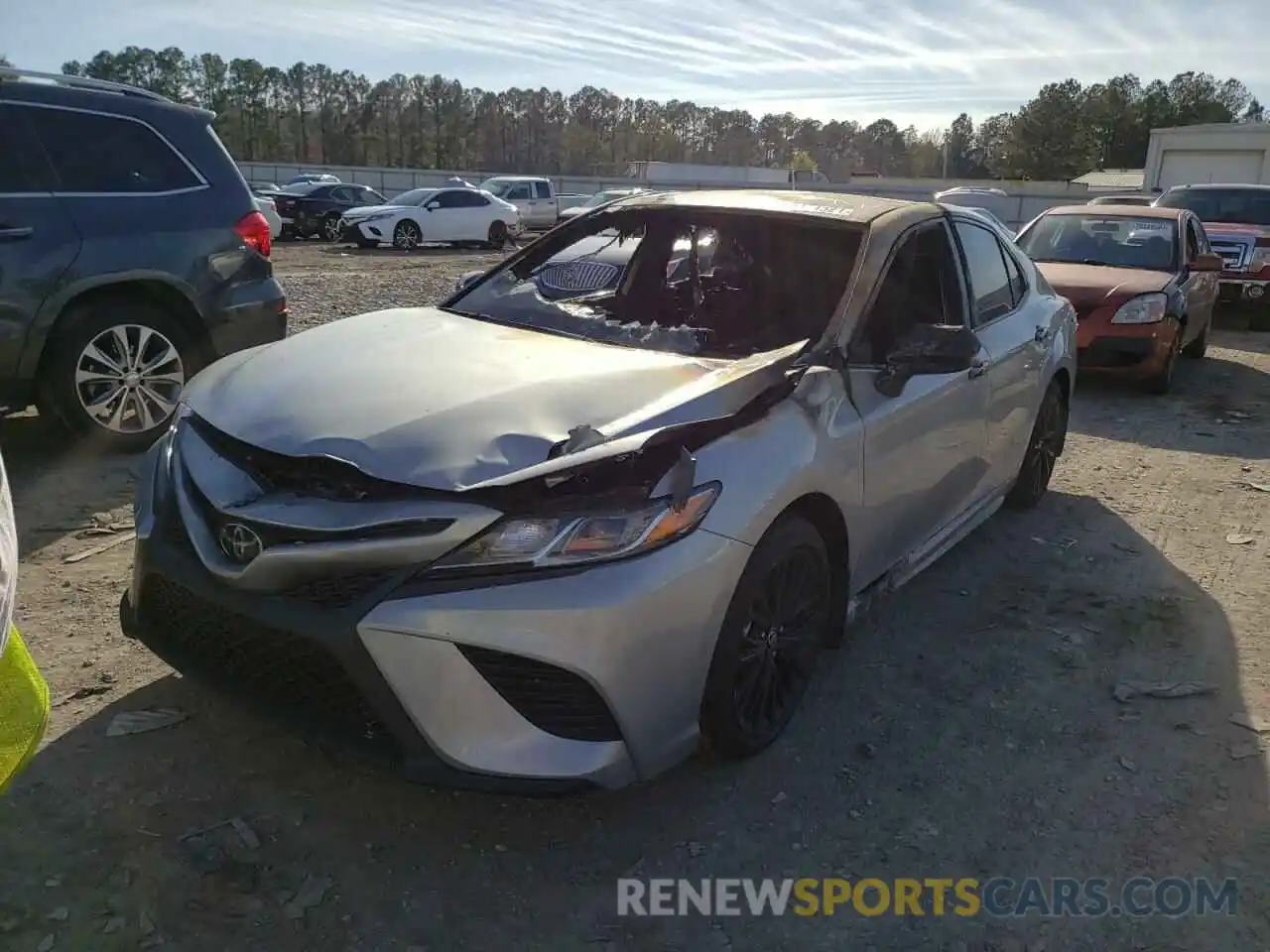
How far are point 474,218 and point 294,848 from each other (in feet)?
79.0

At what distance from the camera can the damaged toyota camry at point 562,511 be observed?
2.34m

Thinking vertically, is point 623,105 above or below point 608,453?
above

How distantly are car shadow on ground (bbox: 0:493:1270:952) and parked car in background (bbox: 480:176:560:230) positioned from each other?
94.4ft

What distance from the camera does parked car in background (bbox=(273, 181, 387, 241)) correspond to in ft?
89.0

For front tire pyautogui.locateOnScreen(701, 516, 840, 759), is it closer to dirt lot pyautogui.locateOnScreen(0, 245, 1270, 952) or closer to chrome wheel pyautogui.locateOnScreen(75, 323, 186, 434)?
dirt lot pyautogui.locateOnScreen(0, 245, 1270, 952)

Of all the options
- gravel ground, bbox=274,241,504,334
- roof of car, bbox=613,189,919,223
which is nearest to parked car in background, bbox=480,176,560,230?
gravel ground, bbox=274,241,504,334

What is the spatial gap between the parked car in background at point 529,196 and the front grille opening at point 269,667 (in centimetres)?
2909

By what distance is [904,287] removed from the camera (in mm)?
3781

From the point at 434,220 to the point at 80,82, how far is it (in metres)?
19.7

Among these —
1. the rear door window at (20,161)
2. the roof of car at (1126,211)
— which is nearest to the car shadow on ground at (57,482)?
the rear door window at (20,161)

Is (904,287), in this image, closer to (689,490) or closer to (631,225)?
(631,225)

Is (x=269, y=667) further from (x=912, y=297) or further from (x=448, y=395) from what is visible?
(x=912, y=297)

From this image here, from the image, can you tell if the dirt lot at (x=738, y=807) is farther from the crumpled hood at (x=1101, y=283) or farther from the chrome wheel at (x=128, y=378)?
the crumpled hood at (x=1101, y=283)

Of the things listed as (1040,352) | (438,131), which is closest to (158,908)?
(1040,352)
